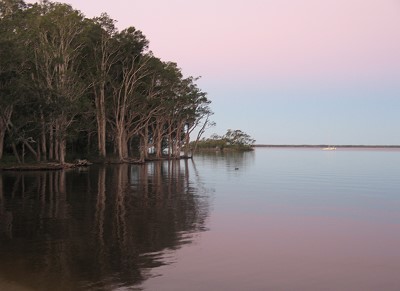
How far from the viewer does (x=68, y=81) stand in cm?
4591

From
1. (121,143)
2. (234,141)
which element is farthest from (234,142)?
(121,143)

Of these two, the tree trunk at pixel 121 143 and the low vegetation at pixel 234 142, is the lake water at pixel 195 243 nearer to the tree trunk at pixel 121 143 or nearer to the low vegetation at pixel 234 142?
the tree trunk at pixel 121 143

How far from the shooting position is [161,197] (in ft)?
73.5

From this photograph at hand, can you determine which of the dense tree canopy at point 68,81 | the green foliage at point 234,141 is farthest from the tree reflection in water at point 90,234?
the green foliage at point 234,141

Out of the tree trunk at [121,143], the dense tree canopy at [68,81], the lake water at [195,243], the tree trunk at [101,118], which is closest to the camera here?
the lake water at [195,243]

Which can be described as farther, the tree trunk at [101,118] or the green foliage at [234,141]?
the green foliage at [234,141]

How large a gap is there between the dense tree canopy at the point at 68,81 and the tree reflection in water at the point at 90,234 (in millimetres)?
19755

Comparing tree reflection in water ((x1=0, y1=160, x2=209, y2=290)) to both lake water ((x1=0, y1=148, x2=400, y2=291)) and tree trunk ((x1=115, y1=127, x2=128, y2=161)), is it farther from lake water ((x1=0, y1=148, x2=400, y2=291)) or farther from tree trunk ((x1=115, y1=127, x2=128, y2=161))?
tree trunk ((x1=115, y1=127, x2=128, y2=161))

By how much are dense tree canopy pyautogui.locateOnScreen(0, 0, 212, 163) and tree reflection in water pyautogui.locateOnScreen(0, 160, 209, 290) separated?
19755 mm

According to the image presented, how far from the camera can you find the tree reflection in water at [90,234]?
881 centimetres

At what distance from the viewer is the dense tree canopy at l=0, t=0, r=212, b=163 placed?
132ft

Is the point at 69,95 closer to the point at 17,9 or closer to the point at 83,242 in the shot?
the point at 17,9

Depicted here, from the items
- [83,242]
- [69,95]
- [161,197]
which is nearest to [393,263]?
[83,242]

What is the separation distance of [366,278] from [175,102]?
65.6 metres
